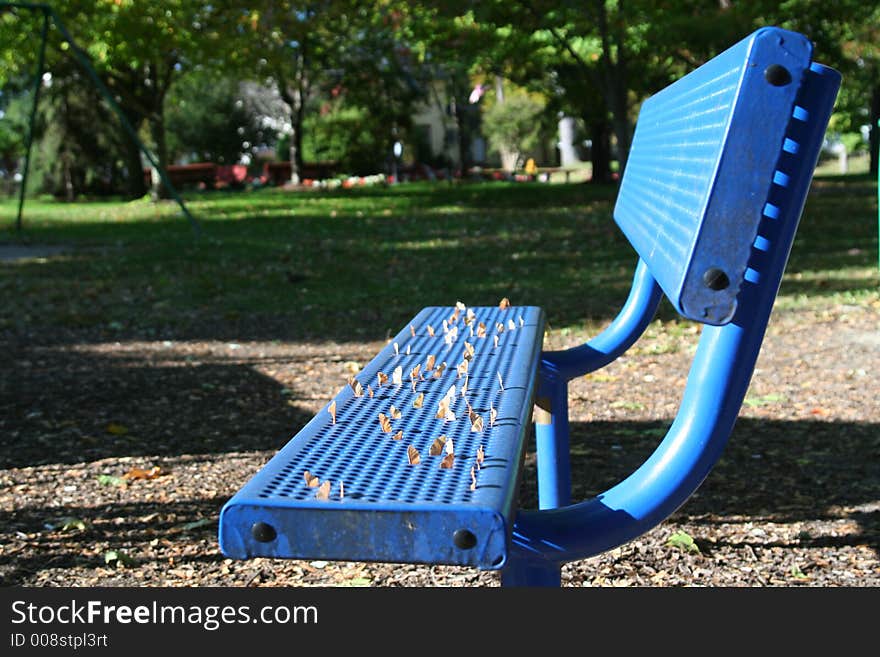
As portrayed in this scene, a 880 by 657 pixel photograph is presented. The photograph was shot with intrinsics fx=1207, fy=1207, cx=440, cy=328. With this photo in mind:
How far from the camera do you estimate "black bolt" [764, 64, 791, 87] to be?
1.63 meters

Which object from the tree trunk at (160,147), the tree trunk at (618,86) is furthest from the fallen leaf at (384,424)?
the tree trunk at (160,147)

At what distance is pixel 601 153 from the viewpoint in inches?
1265

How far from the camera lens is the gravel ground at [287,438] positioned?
334cm

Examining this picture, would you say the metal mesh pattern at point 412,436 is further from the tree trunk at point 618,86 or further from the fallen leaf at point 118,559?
the tree trunk at point 618,86

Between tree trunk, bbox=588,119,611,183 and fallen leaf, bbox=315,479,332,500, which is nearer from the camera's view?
fallen leaf, bbox=315,479,332,500

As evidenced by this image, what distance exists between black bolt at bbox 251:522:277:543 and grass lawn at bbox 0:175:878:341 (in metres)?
6.08

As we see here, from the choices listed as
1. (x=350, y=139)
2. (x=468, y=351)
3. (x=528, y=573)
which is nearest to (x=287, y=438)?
(x=468, y=351)

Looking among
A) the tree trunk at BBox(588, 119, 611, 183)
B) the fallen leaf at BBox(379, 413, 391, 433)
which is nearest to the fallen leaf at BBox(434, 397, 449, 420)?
the fallen leaf at BBox(379, 413, 391, 433)

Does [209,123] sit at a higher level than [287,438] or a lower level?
higher

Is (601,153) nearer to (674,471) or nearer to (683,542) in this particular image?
(683,542)

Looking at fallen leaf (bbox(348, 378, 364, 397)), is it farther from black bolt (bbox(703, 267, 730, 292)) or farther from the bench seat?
black bolt (bbox(703, 267, 730, 292))

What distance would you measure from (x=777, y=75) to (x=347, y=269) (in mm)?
10104

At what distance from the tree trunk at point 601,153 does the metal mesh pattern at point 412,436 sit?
29267 mm

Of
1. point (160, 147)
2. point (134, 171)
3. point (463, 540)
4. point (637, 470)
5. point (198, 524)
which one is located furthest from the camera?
point (134, 171)
